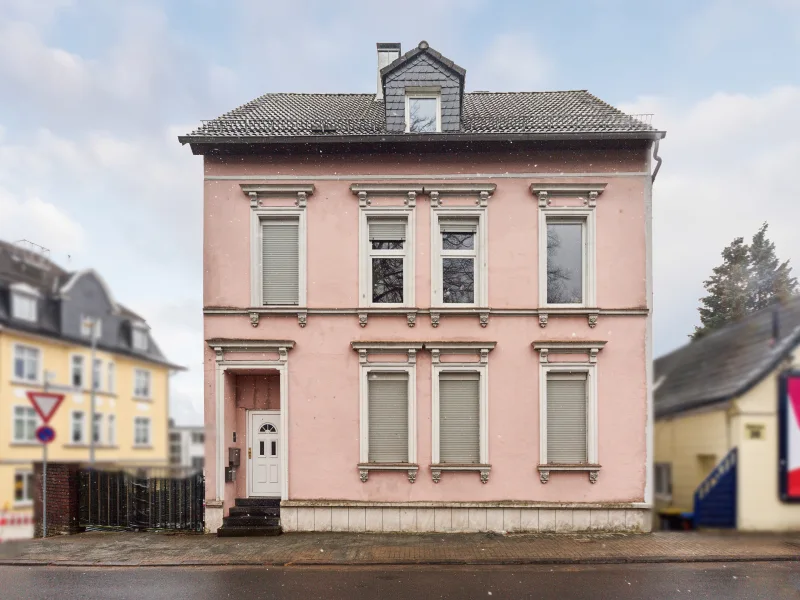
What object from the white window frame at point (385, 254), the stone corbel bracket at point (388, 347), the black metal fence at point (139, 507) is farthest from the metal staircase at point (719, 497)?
the black metal fence at point (139, 507)

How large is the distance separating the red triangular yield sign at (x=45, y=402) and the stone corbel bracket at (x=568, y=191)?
9706 millimetres

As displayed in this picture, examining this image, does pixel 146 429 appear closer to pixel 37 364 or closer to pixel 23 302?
pixel 37 364

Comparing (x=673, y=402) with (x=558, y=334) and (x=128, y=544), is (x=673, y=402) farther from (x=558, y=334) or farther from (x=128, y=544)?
(x=128, y=544)

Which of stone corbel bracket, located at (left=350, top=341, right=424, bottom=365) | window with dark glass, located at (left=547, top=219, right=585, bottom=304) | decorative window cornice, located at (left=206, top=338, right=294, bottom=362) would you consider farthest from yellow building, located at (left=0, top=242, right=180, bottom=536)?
window with dark glass, located at (left=547, top=219, right=585, bottom=304)

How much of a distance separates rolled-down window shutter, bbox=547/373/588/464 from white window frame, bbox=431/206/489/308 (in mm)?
2291

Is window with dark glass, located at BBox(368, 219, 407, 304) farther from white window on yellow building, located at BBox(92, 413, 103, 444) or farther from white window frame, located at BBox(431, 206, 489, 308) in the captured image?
white window on yellow building, located at BBox(92, 413, 103, 444)

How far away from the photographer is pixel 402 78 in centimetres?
1223

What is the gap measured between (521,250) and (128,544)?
9576 millimetres

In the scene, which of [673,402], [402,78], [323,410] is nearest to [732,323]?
[673,402]

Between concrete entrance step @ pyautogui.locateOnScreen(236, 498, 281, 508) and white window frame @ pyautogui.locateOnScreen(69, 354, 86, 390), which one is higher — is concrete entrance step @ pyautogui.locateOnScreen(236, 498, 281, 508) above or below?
below

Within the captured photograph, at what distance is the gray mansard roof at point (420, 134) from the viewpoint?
11.4m

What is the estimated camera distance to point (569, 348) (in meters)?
11.2

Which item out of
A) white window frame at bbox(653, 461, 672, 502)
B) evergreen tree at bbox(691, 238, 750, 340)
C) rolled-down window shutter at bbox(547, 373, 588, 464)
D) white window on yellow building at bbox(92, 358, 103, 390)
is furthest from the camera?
rolled-down window shutter at bbox(547, 373, 588, 464)

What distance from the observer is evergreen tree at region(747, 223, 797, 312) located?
262 inches
